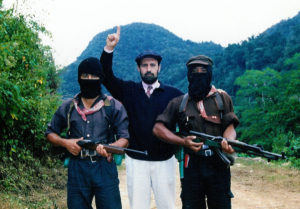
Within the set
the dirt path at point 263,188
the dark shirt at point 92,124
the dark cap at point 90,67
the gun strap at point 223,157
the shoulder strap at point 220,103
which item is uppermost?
the dark cap at point 90,67

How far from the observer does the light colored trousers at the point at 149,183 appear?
3.84m

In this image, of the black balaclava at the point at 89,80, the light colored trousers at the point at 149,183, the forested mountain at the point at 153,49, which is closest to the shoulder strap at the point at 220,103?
the light colored trousers at the point at 149,183

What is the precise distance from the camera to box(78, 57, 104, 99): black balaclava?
327 cm

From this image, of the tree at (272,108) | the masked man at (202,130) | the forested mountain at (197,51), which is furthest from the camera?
the forested mountain at (197,51)

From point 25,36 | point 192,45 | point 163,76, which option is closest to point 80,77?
point 25,36

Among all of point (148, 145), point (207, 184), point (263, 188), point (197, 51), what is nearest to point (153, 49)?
point (197, 51)

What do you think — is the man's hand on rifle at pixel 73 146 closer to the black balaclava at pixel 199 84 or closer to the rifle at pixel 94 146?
the rifle at pixel 94 146

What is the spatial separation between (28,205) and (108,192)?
2.41m

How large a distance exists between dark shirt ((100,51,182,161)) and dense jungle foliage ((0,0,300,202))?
139cm

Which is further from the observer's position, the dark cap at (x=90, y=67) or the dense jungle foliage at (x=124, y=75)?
the dense jungle foliage at (x=124, y=75)

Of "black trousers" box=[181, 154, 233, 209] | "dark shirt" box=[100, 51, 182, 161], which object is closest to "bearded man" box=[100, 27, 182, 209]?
"dark shirt" box=[100, 51, 182, 161]

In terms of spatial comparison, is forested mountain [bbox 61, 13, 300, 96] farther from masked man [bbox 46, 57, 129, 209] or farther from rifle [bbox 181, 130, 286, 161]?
rifle [bbox 181, 130, 286, 161]

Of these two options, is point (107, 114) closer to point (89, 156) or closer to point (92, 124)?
point (92, 124)

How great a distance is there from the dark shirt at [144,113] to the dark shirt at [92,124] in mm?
632
